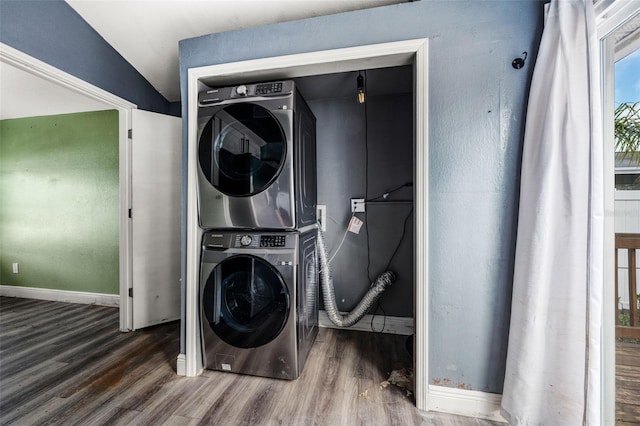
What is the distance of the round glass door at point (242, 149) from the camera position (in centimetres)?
149

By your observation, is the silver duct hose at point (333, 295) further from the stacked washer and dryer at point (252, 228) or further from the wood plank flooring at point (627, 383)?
the wood plank flooring at point (627, 383)

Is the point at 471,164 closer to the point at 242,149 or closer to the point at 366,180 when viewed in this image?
the point at 366,180

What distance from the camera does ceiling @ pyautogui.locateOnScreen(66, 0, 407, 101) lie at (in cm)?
151

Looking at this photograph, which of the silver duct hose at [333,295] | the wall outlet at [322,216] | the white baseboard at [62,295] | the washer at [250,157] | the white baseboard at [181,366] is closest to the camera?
the washer at [250,157]

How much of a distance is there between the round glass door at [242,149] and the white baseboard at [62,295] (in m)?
2.32

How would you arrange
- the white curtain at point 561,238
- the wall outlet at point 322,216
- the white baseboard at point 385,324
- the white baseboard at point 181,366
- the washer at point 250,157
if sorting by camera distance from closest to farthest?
the white curtain at point 561,238
the washer at point 250,157
the white baseboard at point 181,366
the white baseboard at point 385,324
the wall outlet at point 322,216

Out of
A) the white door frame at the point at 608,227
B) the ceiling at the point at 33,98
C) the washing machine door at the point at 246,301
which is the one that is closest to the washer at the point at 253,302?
the washing machine door at the point at 246,301

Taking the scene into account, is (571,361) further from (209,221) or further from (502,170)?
(209,221)

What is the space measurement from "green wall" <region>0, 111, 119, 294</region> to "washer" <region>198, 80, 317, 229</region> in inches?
77.5

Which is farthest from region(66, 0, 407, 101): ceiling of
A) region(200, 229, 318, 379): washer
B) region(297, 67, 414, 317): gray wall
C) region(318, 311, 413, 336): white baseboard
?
region(318, 311, 413, 336): white baseboard

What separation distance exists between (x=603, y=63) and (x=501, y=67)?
0.37 m

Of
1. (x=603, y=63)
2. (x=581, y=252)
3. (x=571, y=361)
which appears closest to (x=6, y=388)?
(x=571, y=361)

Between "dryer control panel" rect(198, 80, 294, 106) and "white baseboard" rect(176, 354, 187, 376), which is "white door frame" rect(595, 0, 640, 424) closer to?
"dryer control panel" rect(198, 80, 294, 106)

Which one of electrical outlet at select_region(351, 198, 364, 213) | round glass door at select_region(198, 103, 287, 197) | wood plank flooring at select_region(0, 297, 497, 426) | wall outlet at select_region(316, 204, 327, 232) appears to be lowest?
wood plank flooring at select_region(0, 297, 497, 426)
